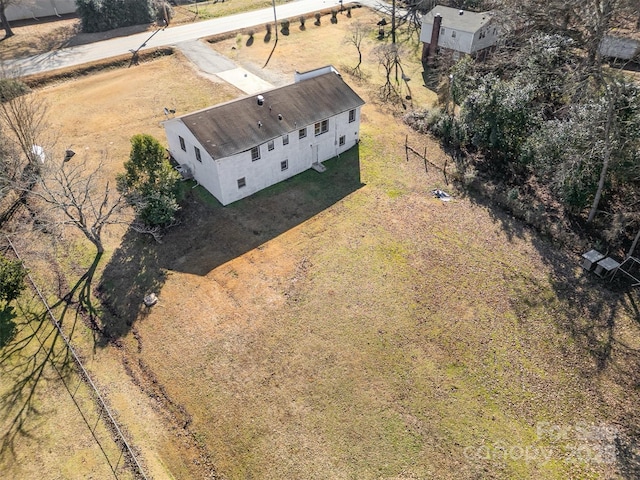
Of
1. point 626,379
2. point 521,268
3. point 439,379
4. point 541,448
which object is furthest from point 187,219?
point 626,379

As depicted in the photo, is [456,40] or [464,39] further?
[456,40]

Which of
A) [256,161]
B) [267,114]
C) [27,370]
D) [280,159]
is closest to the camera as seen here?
[27,370]

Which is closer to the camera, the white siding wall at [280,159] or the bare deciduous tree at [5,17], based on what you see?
the white siding wall at [280,159]

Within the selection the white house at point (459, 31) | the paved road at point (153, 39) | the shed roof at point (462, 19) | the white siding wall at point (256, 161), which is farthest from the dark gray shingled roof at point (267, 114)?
the paved road at point (153, 39)

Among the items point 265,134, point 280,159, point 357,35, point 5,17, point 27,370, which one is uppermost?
point 5,17

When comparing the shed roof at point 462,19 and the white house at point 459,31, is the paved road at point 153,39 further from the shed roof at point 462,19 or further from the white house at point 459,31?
the white house at point 459,31

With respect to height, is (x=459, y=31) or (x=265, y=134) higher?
(x=459, y=31)

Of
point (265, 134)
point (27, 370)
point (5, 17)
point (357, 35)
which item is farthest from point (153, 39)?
point (27, 370)

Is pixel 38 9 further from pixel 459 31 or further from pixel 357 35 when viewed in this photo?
pixel 459 31
